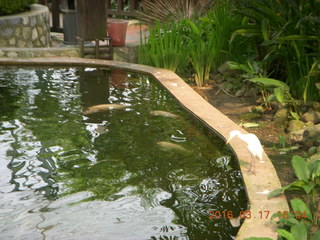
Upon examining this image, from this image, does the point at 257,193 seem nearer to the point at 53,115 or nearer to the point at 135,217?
the point at 135,217

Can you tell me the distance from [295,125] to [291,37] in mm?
917

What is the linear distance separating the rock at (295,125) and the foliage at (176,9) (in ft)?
15.2

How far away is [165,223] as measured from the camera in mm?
3584

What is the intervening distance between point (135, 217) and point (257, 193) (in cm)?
84

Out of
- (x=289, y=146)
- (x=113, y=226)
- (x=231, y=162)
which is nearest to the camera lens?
(x=113, y=226)

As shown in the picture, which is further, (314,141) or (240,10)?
(240,10)

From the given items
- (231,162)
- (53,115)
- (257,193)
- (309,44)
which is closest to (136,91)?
(53,115)

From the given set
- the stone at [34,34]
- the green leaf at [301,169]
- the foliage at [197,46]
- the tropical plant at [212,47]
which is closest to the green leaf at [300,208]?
the green leaf at [301,169]

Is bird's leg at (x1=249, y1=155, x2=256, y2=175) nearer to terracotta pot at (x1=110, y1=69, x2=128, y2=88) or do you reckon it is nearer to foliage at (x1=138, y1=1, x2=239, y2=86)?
foliage at (x1=138, y1=1, x2=239, y2=86)

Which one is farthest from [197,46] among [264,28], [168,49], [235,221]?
[235,221]

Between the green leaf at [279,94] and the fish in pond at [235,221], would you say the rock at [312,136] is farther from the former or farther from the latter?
the fish in pond at [235,221]

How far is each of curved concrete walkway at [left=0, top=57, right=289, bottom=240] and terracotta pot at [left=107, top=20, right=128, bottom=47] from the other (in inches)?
40.3

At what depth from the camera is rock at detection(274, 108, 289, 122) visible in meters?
5.75

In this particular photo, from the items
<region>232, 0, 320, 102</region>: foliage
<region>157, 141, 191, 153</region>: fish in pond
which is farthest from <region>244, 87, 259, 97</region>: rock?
<region>157, 141, 191, 153</region>: fish in pond
